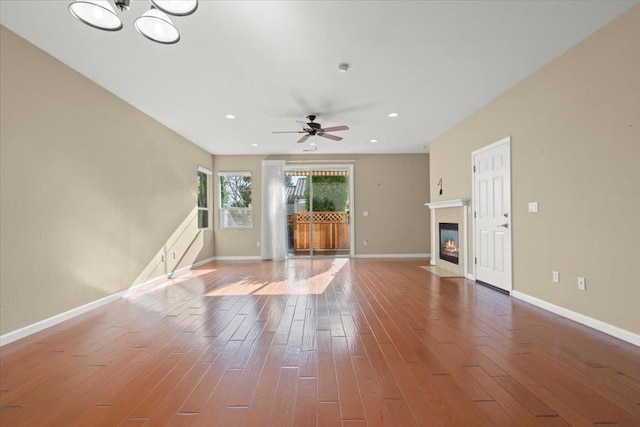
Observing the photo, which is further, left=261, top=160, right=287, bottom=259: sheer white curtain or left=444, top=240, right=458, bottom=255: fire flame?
left=261, top=160, right=287, bottom=259: sheer white curtain

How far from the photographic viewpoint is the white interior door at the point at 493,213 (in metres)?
4.13

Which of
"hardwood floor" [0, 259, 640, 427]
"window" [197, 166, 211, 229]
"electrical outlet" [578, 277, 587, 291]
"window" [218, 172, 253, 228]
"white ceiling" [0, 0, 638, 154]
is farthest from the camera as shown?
"window" [218, 172, 253, 228]

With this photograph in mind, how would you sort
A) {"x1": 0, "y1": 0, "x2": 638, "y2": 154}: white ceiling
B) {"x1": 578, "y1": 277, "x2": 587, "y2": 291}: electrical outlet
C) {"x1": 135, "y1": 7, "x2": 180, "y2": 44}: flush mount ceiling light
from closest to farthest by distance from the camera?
{"x1": 135, "y1": 7, "x2": 180, "y2": 44}: flush mount ceiling light
{"x1": 0, "y1": 0, "x2": 638, "y2": 154}: white ceiling
{"x1": 578, "y1": 277, "x2": 587, "y2": 291}: electrical outlet

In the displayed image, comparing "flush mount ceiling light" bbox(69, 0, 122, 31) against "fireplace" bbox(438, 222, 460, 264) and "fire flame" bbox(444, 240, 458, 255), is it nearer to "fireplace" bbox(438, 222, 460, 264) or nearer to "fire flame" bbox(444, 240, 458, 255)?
"fireplace" bbox(438, 222, 460, 264)

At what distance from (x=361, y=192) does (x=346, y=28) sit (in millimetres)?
5525

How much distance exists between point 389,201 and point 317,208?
6.17ft

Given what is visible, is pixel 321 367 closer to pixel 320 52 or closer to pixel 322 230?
pixel 320 52

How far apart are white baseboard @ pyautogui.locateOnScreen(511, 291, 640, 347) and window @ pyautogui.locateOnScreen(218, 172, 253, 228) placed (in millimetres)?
6127

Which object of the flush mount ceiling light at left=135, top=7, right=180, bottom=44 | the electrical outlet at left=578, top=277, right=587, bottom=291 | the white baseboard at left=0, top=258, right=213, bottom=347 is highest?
the flush mount ceiling light at left=135, top=7, right=180, bottom=44

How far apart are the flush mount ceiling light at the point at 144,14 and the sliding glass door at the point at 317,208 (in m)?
5.99

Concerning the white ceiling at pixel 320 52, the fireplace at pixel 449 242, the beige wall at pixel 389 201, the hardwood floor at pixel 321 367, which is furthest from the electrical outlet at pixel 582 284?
the beige wall at pixel 389 201

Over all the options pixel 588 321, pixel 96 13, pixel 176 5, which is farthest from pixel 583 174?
pixel 96 13

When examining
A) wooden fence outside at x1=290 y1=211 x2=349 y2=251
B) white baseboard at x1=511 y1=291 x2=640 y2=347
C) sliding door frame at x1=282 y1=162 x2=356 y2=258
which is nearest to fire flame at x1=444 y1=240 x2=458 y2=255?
white baseboard at x1=511 y1=291 x2=640 y2=347

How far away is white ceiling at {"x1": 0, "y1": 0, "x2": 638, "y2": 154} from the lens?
2471mm
